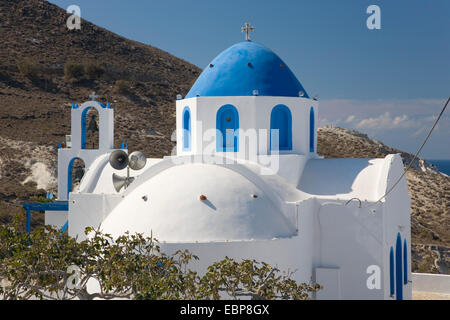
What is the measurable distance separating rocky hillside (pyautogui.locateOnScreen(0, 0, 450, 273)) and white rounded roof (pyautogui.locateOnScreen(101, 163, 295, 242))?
613 inches

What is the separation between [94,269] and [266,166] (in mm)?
6142

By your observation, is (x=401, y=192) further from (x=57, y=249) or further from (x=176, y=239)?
(x=57, y=249)

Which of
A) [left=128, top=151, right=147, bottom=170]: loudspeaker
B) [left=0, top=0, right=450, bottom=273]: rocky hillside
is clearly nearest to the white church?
[left=128, top=151, right=147, bottom=170]: loudspeaker

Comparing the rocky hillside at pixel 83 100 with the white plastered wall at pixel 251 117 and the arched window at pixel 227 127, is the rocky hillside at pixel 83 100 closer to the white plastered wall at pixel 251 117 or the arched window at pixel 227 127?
the white plastered wall at pixel 251 117

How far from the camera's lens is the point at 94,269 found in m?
8.69

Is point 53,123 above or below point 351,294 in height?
above

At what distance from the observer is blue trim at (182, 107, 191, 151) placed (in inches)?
587

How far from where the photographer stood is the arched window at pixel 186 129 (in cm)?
1491

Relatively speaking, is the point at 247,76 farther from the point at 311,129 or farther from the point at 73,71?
the point at 73,71

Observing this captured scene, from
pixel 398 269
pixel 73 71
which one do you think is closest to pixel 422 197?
pixel 398 269

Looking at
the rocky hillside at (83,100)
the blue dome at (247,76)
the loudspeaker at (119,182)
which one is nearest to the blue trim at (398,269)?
the blue dome at (247,76)
